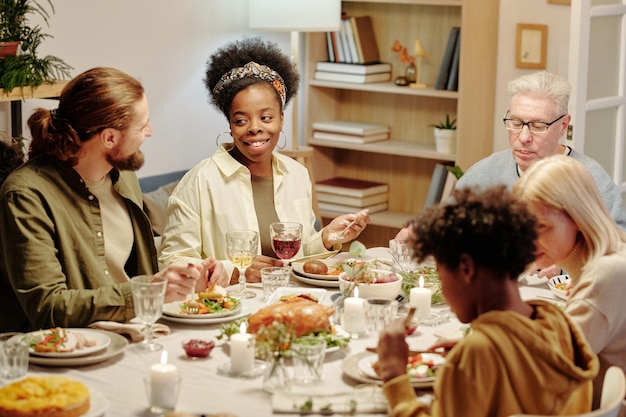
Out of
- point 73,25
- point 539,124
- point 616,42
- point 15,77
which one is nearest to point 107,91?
point 15,77

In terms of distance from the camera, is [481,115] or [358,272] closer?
[358,272]

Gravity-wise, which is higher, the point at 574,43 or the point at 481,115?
the point at 574,43

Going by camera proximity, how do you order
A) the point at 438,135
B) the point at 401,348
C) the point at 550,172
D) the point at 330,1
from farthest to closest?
the point at 438,135 → the point at 330,1 → the point at 550,172 → the point at 401,348

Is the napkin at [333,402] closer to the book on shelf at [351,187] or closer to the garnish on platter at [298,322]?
the garnish on platter at [298,322]

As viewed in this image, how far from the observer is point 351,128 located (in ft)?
17.6

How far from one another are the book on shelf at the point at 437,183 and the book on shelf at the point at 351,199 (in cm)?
39

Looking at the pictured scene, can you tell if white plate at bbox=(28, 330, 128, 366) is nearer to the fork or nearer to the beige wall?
the fork

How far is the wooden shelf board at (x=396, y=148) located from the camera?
5148 millimetres

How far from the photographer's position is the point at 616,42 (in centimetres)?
442

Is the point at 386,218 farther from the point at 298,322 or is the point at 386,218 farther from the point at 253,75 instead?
the point at 298,322

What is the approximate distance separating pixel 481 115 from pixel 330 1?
98cm

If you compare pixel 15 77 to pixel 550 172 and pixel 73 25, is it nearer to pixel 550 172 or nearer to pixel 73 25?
pixel 73 25

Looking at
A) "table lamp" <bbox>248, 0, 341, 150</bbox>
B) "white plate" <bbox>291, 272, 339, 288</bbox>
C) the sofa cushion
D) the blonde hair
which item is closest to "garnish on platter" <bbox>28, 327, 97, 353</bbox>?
"white plate" <bbox>291, 272, 339, 288</bbox>

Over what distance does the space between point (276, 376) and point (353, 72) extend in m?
3.55
